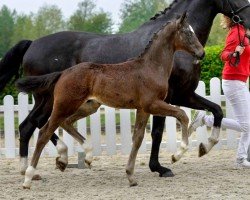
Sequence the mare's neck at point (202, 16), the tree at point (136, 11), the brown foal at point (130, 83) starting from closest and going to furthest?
the brown foal at point (130, 83)
the mare's neck at point (202, 16)
the tree at point (136, 11)

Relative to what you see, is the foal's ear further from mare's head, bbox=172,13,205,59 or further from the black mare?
the black mare

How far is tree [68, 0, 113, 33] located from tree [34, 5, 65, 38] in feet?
3.10

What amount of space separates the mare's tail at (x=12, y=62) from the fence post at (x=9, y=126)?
36.3 inches

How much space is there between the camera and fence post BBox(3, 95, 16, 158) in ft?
29.9

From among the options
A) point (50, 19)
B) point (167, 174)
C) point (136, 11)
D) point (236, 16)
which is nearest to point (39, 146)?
point (167, 174)

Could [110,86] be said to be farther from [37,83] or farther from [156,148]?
[156,148]

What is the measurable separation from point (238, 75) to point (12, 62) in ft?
9.78

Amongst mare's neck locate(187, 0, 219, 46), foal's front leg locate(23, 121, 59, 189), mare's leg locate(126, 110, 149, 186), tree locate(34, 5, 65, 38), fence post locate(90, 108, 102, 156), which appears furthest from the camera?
tree locate(34, 5, 65, 38)

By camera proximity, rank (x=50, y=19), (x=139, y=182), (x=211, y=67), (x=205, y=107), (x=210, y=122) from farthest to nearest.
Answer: (x=50, y=19), (x=211, y=67), (x=210, y=122), (x=205, y=107), (x=139, y=182)

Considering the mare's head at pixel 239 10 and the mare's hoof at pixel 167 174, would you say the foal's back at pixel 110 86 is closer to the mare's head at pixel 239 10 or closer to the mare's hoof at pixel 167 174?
the mare's hoof at pixel 167 174

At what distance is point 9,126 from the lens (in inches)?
362

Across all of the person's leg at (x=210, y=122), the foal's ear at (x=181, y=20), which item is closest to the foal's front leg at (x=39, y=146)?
the foal's ear at (x=181, y=20)

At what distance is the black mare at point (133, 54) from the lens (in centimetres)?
708

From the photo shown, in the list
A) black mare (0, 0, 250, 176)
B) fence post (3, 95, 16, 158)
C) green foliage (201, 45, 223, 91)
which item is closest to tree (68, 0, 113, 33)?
green foliage (201, 45, 223, 91)
